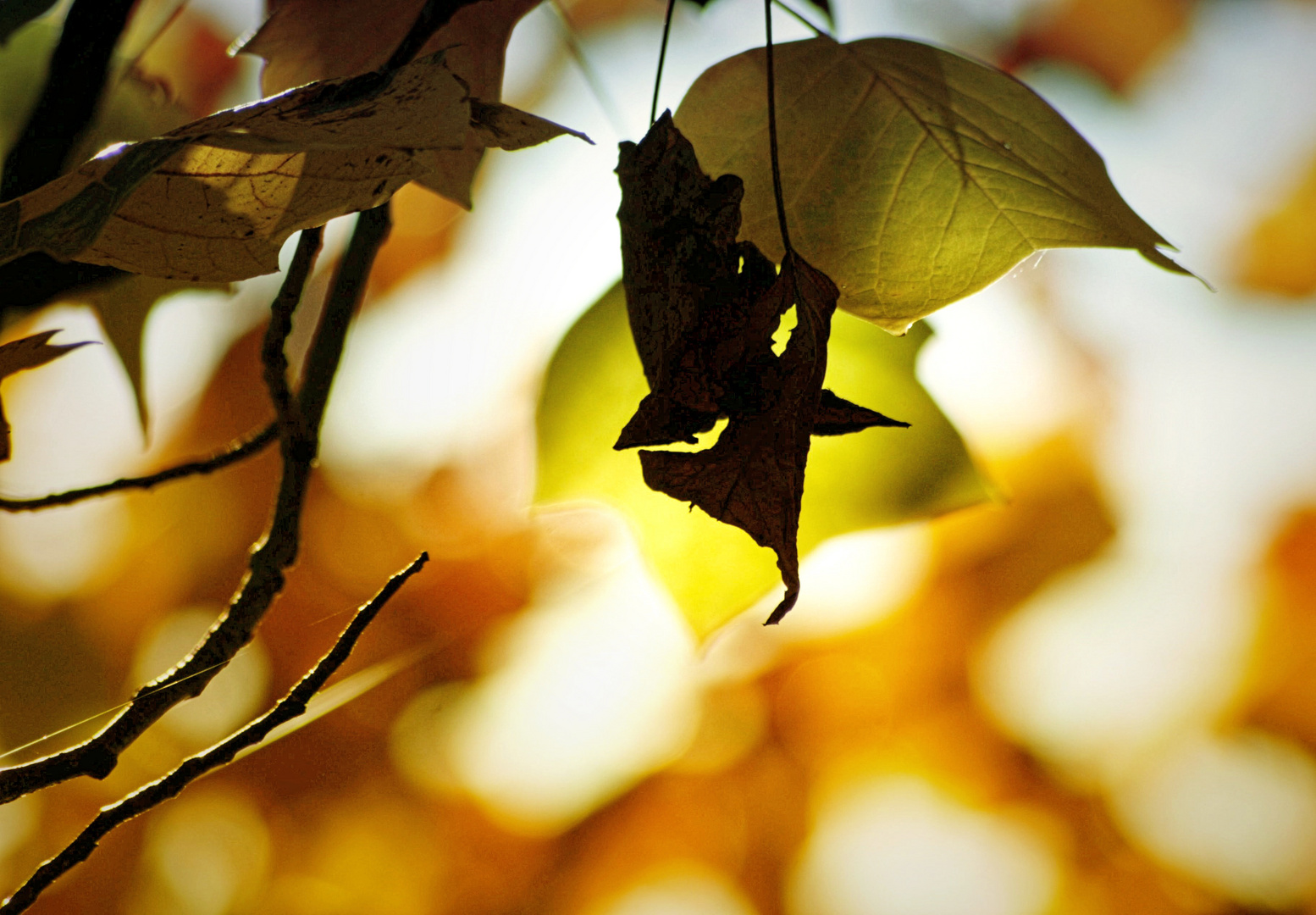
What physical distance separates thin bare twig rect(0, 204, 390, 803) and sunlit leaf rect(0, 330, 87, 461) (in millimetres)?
47

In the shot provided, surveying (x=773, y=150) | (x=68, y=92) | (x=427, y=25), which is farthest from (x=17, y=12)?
(x=773, y=150)

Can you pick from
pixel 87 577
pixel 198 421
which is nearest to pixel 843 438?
pixel 87 577

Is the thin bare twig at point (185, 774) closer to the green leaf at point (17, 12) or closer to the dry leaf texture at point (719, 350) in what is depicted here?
the dry leaf texture at point (719, 350)

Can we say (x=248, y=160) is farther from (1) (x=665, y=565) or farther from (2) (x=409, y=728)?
(2) (x=409, y=728)

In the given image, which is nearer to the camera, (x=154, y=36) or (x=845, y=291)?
(x=845, y=291)

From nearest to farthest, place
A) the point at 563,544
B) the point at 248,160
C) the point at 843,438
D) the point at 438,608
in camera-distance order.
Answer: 1. the point at 248,160
2. the point at 843,438
3. the point at 563,544
4. the point at 438,608

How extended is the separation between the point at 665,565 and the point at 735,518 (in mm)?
127

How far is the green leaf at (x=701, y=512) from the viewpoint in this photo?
0.28 metres

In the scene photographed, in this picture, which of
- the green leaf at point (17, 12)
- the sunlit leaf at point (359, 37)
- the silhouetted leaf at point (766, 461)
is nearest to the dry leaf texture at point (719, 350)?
the silhouetted leaf at point (766, 461)

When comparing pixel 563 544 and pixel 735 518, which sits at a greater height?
pixel 735 518

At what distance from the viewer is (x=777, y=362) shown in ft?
0.59

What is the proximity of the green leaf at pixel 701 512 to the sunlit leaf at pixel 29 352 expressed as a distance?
15 centimetres

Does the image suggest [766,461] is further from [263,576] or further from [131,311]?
[131,311]

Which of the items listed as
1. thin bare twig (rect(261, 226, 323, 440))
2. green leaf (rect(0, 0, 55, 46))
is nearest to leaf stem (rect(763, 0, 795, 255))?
thin bare twig (rect(261, 226, 323, 440))
